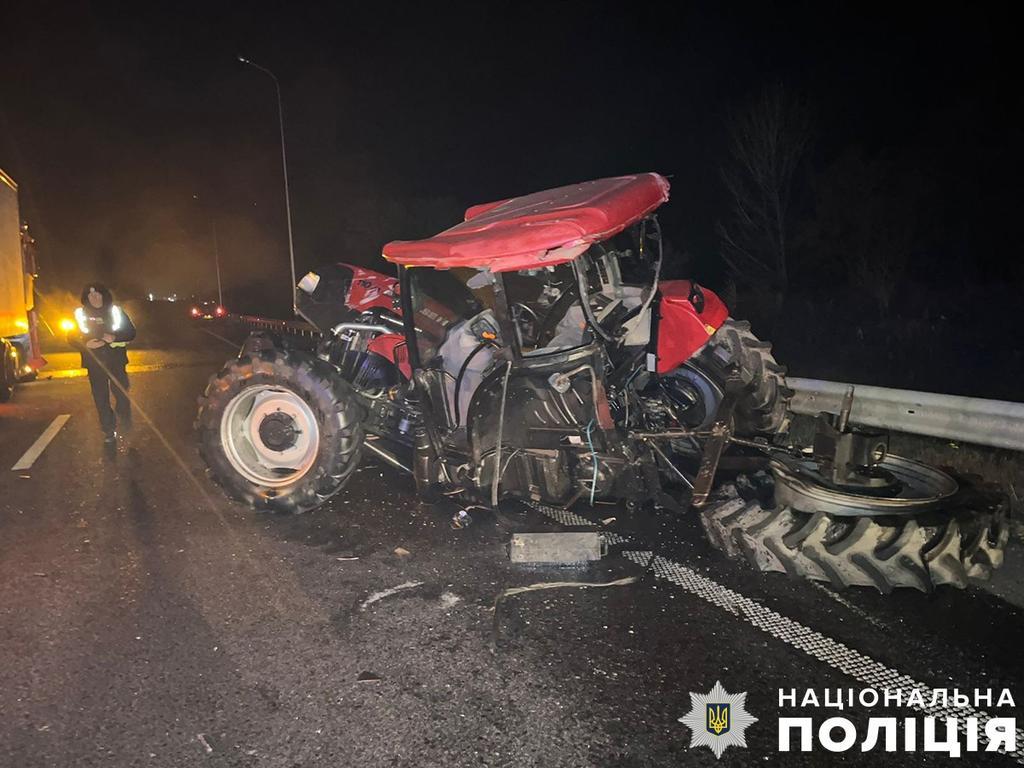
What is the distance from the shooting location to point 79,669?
3090mm

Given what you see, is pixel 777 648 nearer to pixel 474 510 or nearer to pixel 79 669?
pixel 474 510

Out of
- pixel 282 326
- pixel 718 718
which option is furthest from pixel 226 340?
pixel 718 718

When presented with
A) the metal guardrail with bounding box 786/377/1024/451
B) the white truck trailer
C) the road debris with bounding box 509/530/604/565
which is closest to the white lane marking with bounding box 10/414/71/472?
the white truck trailer

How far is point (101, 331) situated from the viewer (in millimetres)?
7688

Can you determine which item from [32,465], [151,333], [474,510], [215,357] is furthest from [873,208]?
[151,333]

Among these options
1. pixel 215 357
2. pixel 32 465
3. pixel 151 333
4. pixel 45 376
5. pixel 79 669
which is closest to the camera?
pixel 79 669

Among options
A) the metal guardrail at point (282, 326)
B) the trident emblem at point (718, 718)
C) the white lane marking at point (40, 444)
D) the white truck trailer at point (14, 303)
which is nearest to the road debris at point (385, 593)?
the trident emblem at point (718, 718)

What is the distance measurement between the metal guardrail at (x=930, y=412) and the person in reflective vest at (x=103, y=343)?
23.3 ft

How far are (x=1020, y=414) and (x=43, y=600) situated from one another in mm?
5876

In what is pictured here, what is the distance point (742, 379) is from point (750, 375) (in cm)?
13

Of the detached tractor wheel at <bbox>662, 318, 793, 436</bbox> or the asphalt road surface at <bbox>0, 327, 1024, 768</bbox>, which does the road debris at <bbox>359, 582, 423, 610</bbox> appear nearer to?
the asphalt road surface at <bbox>0, 327, 1024, 768</bbox>

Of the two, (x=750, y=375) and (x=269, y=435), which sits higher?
(x=750, y=375)

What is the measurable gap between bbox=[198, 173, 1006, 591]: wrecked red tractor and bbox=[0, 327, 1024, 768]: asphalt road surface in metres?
0.28

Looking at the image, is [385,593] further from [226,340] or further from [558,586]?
[226,340]
